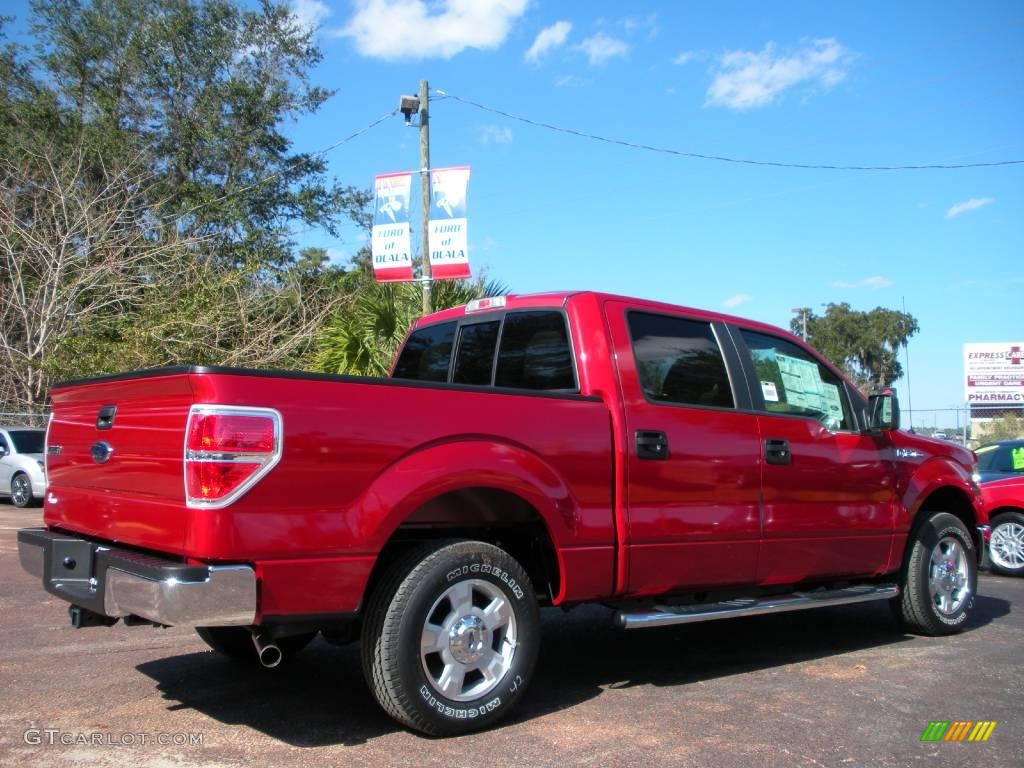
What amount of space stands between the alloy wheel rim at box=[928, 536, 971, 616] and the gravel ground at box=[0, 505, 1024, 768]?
251mm

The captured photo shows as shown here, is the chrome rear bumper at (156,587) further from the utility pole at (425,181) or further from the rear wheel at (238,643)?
the utility pole at (425,181)

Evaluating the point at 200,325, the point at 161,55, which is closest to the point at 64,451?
the point at 200,325

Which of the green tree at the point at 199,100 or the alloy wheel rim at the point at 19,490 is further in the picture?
the green tree at the point at 199,100

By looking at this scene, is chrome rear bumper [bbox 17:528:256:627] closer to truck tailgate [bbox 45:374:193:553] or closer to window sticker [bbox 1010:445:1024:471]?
truck tailgate [bbox 45:374:193:553]

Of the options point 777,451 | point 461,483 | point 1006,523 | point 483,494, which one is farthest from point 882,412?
point 1006,523

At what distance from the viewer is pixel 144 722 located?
4410 millimetres

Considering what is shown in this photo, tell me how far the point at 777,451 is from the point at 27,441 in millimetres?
15642

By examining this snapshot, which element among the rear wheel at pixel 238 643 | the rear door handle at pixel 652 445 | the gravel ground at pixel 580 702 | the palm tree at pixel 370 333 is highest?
the palm tree at pixel 370 333

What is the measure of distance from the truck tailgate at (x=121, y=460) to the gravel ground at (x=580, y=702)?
52 centimetres

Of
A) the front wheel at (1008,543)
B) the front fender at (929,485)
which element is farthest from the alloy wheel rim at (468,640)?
the front wheel at (1008,543)

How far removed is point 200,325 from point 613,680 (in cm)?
1688

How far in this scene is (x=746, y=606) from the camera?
5.33 meters

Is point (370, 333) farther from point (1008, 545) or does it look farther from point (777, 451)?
point (777, 451)

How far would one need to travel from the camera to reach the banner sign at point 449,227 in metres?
15.1
